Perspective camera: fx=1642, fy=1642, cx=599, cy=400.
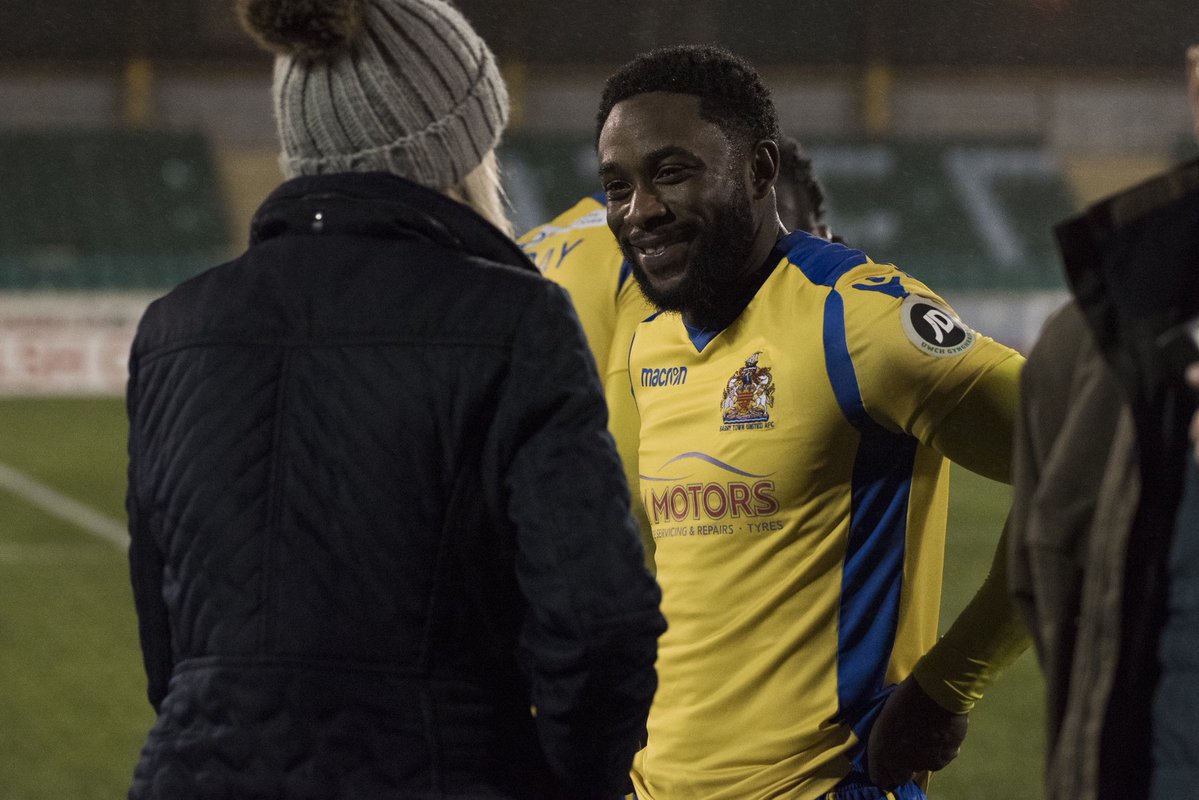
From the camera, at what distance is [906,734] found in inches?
91.5

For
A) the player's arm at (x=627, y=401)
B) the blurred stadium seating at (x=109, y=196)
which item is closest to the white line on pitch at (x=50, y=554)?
the player's arm at (x=627, y=401)

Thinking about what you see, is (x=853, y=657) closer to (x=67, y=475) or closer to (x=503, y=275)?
(x=503, y=275)

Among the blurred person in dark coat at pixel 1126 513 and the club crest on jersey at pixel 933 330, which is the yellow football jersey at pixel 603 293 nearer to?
the club crest on jersey at pixel 933 330

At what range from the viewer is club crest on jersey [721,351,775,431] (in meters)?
2.41

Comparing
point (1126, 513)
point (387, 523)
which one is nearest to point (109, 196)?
point (387, 523)

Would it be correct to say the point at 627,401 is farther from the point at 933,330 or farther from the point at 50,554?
the point at 50,554

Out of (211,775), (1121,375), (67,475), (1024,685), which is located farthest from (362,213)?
(67,475)

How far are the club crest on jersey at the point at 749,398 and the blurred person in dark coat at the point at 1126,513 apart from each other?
965 mm

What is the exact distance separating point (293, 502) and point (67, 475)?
36.8 feet

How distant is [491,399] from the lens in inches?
67.0

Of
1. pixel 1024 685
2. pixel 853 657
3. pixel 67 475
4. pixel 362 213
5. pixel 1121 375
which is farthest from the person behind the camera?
pixel 67 475

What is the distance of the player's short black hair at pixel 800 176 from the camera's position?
131 inches

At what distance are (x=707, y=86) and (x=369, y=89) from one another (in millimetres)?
771

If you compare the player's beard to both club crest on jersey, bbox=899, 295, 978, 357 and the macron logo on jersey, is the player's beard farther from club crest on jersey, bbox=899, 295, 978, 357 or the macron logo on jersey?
the macron logo on jersey
